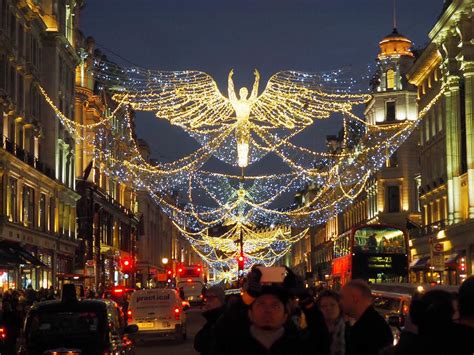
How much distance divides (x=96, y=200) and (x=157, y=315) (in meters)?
50.9

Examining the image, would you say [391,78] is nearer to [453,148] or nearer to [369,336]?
[453,148]

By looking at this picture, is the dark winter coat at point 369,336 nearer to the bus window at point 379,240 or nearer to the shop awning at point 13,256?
the bus window at point 379,240

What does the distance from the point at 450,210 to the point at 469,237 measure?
17.3 ft

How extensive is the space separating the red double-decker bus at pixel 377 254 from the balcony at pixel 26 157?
56.8 ft

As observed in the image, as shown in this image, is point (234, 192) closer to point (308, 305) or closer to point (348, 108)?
point (348, 108)

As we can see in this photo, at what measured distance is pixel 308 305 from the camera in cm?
923

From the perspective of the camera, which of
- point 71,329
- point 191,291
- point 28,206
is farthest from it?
point 191,291

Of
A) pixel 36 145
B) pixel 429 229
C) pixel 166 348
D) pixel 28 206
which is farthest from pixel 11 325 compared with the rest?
pixel 429 229

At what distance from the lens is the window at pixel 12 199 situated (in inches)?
2028

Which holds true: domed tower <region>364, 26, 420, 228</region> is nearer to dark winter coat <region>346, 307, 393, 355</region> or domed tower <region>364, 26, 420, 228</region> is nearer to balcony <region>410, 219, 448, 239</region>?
balcony <region>410, 219, 448, 239</region>

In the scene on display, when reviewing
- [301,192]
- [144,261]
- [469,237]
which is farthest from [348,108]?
[301,192]

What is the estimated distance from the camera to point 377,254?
42.0 meters

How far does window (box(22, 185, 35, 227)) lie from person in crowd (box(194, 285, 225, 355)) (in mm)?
45203

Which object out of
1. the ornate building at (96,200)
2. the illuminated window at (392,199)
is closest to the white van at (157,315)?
the ornate building at (96,200)
